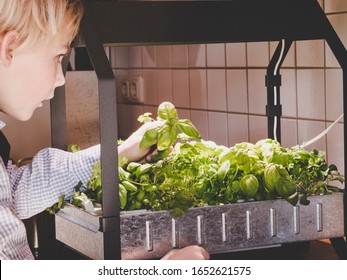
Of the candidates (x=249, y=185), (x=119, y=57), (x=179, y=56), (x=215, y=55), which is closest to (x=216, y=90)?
(x=215, y=55)

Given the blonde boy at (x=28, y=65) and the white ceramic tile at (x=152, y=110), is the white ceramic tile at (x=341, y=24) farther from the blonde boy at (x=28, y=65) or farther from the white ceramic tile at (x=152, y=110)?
the white ceramic tile at (x=152, y=110)

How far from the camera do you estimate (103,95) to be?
99cm

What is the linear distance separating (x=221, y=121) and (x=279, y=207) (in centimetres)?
73

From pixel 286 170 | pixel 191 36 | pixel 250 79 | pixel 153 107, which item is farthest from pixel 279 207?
pixel 153 107

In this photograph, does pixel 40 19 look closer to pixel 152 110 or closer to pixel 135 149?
pixel 135 149

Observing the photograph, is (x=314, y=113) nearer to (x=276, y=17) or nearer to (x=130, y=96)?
(x=276, y=17)

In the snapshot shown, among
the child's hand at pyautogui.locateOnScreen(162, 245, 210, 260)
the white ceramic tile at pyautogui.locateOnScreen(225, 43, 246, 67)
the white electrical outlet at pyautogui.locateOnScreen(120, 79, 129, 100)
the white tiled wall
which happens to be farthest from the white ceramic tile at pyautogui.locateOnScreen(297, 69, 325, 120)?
the white electrical outlet at pyautogui.locateOnScreen(120, 79, 129, 100)

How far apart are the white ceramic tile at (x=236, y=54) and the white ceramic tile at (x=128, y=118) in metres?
0.47

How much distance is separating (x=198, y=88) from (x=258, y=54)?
0.28 metres

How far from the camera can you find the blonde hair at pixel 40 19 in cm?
103

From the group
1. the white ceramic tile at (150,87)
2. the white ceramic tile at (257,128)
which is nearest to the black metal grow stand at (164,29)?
the white ceramic tile at (257,128)

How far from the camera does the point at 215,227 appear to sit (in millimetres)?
1078

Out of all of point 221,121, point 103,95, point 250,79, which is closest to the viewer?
point 103,95
